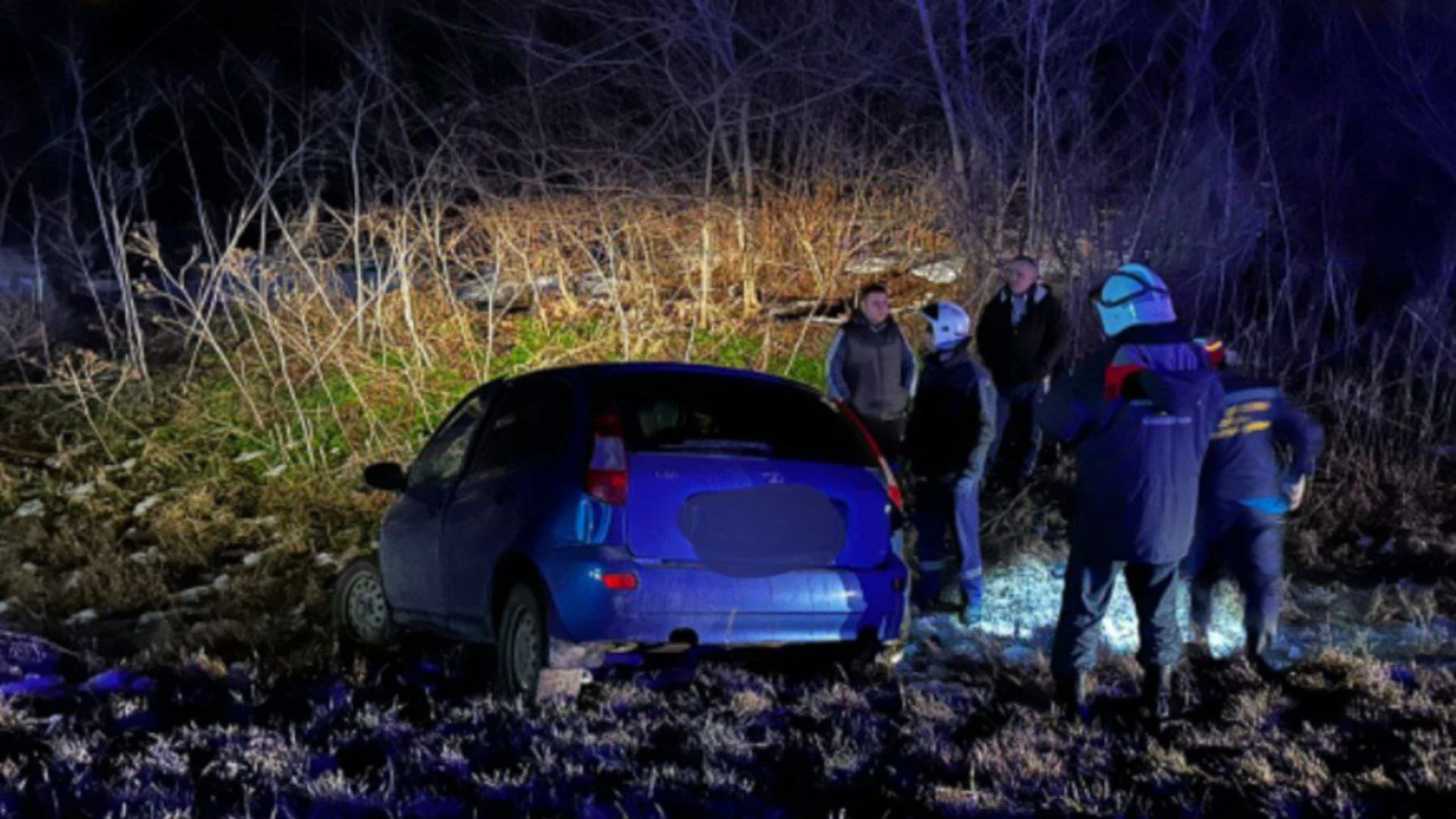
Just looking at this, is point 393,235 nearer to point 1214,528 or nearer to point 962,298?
point 962,298

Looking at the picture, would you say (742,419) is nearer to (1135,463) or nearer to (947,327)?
(1135,463)

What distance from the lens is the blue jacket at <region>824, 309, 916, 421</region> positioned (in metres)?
8.90

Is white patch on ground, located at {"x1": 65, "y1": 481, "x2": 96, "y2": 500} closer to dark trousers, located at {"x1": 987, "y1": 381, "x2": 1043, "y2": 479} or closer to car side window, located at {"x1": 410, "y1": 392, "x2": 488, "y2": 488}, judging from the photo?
car side window, located at {"x1": 410, "y1": 392, "x2": 488, "y2": 488}

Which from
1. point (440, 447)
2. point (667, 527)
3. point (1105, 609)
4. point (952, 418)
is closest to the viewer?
point (1105, 609)

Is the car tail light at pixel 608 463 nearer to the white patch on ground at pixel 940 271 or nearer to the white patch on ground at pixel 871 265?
the white patch on ground at pixel 940 271

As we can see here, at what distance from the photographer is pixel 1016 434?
10594 mm

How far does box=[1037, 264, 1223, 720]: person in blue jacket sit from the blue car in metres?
0.83

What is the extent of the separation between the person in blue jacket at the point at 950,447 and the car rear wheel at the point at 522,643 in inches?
106

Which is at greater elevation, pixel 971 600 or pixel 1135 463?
pixel 1135 463

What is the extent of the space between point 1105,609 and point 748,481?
136cm

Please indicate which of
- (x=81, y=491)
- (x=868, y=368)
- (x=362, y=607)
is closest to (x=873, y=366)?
(x=868, y=368)

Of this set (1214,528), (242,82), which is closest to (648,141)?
(1214,528)

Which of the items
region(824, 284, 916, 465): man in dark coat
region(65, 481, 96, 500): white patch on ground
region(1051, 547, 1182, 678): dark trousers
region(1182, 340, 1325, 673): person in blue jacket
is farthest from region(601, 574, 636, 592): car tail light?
region(65, 481, 96, 500): white patch on ground

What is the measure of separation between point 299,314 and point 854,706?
8.25 m
